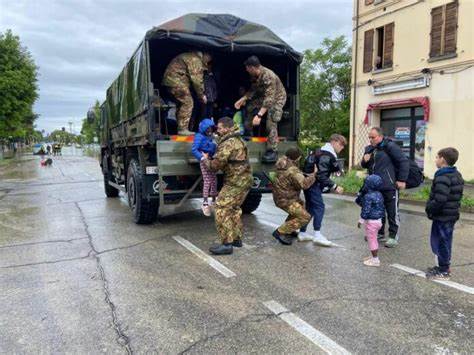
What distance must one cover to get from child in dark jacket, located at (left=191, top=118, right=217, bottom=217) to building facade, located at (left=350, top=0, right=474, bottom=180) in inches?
393

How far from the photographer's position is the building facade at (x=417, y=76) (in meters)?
12.8

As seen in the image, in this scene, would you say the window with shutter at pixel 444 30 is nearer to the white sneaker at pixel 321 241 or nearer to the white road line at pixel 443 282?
the white sneaker at pixel 321 241

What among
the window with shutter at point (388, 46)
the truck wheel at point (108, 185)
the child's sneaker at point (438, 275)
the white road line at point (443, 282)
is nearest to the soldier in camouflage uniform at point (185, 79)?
the white road line at point (443, 282)

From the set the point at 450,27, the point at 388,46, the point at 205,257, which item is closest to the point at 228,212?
the point at 205,257

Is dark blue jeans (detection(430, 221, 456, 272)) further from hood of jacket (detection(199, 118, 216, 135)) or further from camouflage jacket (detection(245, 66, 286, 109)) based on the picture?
camouflage jacket (detection(245, 66, 286, 109))

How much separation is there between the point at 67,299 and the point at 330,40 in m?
20.9

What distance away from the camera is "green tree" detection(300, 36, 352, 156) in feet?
70.2

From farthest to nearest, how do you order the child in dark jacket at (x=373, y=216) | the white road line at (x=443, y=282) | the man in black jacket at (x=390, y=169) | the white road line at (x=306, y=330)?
the man in black jacket at (x=390, y=169), the child in dark jacket at (x=373, y=216), the white road line at (x=443, y=282), the white road line at (x=306, y=330)

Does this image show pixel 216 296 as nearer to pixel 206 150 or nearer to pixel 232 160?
pixel 232 160

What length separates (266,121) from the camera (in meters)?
6.84

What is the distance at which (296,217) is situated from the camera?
571 cm

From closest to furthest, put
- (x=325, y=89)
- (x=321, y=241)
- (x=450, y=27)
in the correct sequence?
(x=321, y=241)
(x=450, y=27)
(x=325, y=89)

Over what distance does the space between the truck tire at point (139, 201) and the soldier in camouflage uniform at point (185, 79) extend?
3.54ft

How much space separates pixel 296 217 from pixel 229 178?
1136 millimetres
